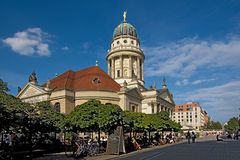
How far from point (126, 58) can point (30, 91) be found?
1284 inches

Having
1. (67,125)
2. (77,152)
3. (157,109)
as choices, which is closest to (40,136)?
(67,125)

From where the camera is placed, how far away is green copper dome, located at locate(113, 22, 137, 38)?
319 ft

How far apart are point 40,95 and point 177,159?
166ft

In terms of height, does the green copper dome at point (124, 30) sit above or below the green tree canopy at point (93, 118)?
above

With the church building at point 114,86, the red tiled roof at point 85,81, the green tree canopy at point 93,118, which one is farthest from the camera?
the red tiled roof at point 85,81

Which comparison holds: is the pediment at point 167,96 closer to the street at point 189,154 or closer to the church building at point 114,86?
the church building at point 114,86

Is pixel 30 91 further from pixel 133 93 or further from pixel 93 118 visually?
pixel 93 118

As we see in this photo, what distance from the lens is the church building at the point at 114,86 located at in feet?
213

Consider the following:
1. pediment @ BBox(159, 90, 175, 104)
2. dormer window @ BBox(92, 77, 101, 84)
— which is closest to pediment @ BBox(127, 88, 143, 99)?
dormer window @ BBox(92, 77, 101, 84)

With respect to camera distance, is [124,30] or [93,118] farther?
[124,30]

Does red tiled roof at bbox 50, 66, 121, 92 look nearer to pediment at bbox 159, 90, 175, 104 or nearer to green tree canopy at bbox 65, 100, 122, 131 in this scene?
pediment at bbox 159, 90, 175, 104

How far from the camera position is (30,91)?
69625mm

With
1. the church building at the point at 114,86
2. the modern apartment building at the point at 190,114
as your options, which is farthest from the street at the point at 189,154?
the modern apartment building at the point at 190,114

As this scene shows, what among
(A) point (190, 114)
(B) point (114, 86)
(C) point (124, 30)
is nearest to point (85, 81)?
(B) point (114, 86)
